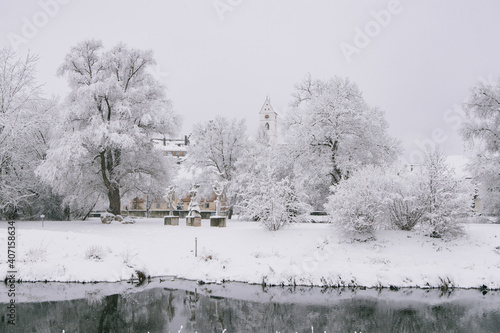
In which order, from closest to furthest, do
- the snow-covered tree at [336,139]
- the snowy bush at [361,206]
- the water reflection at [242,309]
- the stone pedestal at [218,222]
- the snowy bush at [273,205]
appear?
the water reflection at [242,309] < the snowy bush at [361,206] < the snowy bush at [273,205] < the stone pedestal at [218,222] < the snow-covered tree at [336,139]

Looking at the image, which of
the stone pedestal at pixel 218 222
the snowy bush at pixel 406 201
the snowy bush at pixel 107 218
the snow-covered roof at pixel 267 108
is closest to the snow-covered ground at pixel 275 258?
the snowy bush at pixel 406 201

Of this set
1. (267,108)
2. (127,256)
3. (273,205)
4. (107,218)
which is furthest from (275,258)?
(267,108)

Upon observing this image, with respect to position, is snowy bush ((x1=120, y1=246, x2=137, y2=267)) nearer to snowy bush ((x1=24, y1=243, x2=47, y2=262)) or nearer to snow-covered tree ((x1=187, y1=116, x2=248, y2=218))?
snowy bush ((x1=24, y1=243, x2=47, y2=262))

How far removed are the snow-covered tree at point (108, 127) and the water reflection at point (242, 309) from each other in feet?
37.4

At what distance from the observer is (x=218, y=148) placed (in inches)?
1483

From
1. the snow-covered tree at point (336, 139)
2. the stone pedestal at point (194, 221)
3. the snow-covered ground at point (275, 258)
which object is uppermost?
the snow-covered tree at point (336, 139)

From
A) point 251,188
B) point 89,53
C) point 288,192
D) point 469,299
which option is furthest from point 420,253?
point 89,53

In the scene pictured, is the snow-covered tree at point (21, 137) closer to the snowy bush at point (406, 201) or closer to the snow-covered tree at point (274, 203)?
the snow-covered tree at point (274, 203)

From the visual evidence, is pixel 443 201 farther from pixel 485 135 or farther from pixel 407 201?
pixel 485 135

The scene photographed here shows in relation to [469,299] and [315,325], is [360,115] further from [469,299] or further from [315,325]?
[315,325]

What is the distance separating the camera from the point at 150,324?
11.6m

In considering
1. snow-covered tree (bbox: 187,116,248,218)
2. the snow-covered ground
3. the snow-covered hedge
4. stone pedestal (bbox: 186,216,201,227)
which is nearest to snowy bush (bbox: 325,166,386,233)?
the snow-covered hedge

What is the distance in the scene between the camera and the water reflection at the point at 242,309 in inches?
455

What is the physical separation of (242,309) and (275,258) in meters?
5.60
